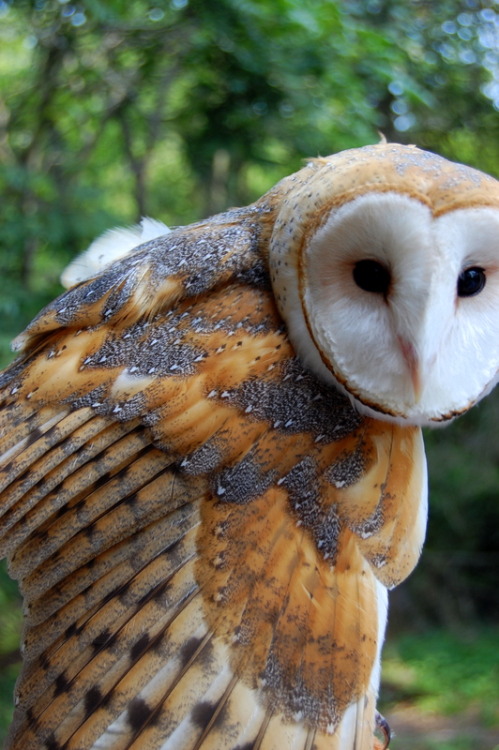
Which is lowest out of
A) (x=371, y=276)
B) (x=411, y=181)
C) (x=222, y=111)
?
(x=222, y=111)

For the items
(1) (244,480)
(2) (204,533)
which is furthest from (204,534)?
(1) (244,480)

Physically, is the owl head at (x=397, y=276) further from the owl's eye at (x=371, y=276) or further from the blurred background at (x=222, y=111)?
the blurred background at (x=222, y=111)

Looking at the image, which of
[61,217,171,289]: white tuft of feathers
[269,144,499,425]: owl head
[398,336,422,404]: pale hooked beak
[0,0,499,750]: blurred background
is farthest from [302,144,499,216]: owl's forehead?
[0,0,499,750]: blurred background

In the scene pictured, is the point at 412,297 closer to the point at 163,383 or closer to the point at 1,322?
the point at 163,383

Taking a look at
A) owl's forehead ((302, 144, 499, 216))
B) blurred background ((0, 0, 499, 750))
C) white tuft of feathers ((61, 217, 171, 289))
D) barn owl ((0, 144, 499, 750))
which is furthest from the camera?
blurred background ((0, 0, 499, 750))

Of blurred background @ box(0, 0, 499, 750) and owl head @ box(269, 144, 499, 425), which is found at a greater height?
owl head @ box(269, 144, 499, 425)

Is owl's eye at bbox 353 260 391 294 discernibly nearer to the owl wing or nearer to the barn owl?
the barn owl

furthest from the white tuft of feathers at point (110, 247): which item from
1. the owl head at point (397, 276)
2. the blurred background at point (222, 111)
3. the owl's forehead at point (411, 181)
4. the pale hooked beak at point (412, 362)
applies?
the pale hooked beak at point (412, 362)

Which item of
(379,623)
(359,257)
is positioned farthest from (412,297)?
(379,623)

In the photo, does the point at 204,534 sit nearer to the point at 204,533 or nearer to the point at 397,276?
the point at 204,533
